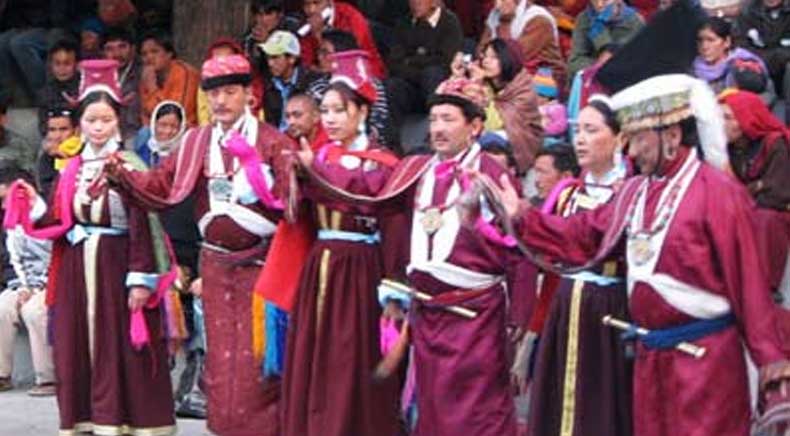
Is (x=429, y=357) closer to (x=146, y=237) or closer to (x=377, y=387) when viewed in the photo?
(x=377, y=387)

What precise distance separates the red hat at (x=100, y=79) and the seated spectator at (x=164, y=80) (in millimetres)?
3109

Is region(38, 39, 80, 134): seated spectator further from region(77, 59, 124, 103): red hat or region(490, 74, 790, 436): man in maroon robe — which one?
region(490, 74, 790, 436): man in maroon robe

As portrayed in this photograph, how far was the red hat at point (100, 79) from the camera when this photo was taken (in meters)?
9.61

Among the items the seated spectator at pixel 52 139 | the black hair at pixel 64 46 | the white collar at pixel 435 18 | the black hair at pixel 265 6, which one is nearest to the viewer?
the seated spectator at pixel 52 139

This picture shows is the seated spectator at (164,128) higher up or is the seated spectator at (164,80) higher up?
the seated spectator at (164,80)

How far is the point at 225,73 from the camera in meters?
9.16

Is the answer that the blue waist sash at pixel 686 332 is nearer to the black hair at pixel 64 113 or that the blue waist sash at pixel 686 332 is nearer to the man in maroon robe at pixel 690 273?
the man in maroon robe at pixel 690 273

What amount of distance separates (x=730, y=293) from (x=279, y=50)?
611cm

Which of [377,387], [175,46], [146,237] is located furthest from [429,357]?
[175,46]

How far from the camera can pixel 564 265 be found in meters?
7.55

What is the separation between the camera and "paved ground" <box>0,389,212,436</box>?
10.3m

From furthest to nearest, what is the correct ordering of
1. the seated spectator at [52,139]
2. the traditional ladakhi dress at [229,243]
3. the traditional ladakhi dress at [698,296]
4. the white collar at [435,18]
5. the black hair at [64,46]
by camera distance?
the black hair at [64,46], the white collar at [435,18], the seated spectator at [52,139], the traditional ladakhi dress at [229,243], the traditional ladakhi dress at [698,296]

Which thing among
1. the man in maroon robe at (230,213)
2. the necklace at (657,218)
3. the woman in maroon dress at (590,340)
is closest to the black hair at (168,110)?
the man in maroon robe at (230,213)

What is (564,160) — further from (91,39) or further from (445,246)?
(91,39)
